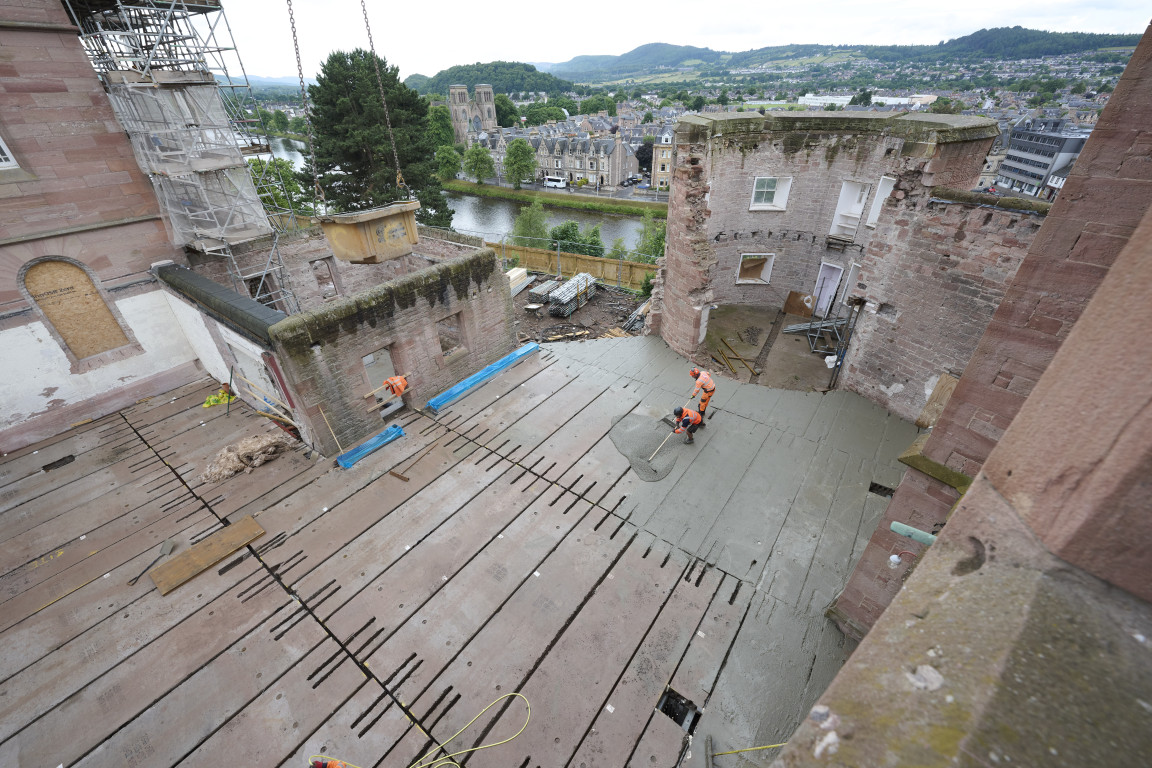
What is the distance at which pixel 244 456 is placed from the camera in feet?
28.0

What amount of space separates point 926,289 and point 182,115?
52.8 ft

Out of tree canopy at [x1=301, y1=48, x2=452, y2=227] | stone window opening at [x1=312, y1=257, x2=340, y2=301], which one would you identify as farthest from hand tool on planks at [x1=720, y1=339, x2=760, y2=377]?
tree canopy at [x1=301, y1=48, x2=452, y2=227]

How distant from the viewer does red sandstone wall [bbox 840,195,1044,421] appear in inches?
290

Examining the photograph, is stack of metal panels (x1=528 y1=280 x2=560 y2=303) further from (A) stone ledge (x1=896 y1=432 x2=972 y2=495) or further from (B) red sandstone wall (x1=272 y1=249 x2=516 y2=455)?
(A) stone ledge (x1=896 y1=432 x2=972 y2=495)

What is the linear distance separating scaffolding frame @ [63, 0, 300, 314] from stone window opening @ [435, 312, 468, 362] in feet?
15.0

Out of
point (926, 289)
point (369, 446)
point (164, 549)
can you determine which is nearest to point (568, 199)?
point (926, 289)

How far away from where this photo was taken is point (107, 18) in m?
10.2

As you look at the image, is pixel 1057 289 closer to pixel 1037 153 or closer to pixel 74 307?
pixel 74 307

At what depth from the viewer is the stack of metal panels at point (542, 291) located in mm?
17047

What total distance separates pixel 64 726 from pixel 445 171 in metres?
69.2

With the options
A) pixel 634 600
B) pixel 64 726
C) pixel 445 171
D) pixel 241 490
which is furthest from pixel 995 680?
pixel 445 171

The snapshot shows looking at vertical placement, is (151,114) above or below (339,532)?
above

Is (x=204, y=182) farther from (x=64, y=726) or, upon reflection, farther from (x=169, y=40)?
A: (x=64, y=726)

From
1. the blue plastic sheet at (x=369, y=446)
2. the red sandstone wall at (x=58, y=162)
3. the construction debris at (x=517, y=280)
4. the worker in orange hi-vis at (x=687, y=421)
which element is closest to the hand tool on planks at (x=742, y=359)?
the worker in orange hi-vis at (x=687, y=421)
